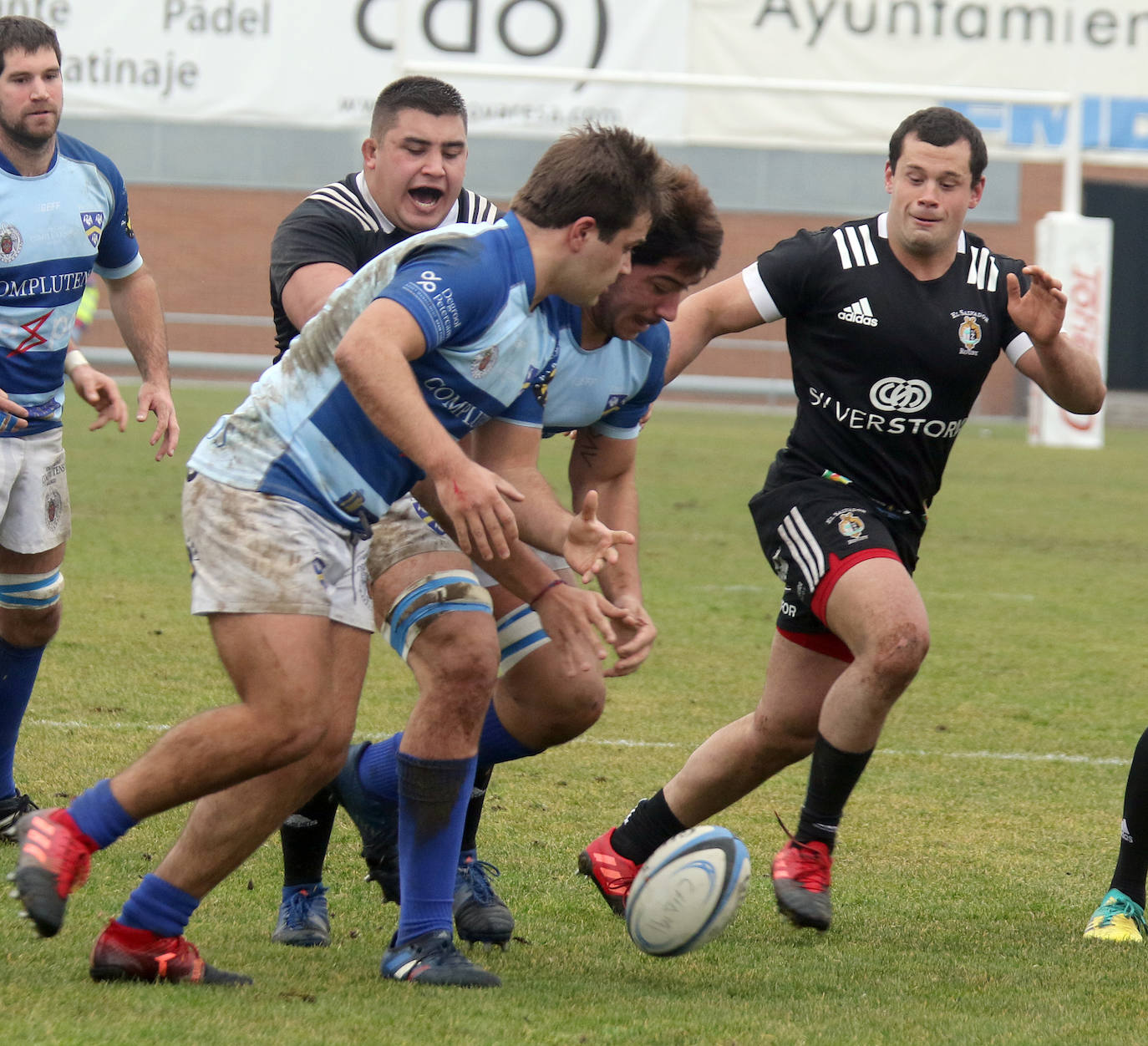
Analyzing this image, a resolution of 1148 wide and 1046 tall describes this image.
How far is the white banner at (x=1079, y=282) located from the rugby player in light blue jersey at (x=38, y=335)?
19408mm

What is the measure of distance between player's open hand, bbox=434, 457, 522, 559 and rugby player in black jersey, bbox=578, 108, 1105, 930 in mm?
1352

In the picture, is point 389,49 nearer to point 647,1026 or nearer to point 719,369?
point 719,369

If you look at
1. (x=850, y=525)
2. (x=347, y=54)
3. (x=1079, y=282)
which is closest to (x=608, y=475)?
(x=850, y=525)

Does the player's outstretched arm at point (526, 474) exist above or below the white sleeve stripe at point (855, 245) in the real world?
below

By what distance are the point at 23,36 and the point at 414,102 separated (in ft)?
3.92

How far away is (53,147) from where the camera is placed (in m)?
5.45

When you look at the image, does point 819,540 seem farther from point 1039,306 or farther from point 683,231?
point 683,231

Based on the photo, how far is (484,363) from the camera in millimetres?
3887

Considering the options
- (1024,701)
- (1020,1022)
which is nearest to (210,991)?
(1020,1022)

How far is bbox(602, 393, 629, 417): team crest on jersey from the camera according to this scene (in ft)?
14.7

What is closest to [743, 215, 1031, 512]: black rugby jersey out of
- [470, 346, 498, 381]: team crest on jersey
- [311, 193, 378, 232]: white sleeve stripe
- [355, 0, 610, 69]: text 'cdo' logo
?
[311, 193, 378, 232]: white sleeve stripe

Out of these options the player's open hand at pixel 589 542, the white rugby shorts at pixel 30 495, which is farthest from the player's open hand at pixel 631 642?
the white rugby shorts at pixel 30 495

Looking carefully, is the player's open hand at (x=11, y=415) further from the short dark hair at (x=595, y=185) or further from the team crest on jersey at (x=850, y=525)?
the team crest on jersey at (x=850, y=525)

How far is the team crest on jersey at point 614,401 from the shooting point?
447cm
